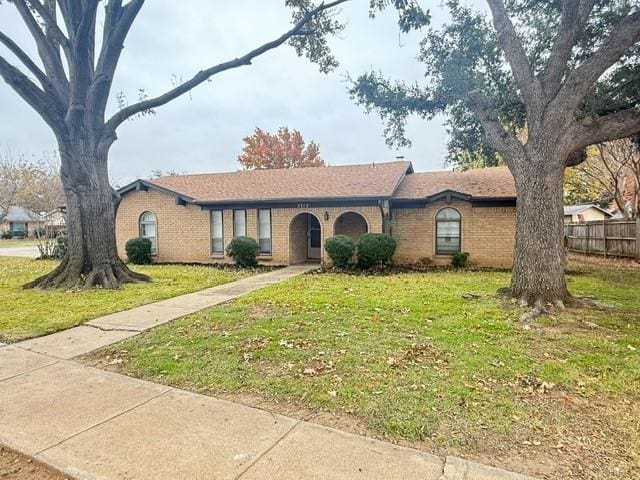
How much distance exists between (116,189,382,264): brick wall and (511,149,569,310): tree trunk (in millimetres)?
9417

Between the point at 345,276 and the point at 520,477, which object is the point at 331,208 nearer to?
the point at 345,276

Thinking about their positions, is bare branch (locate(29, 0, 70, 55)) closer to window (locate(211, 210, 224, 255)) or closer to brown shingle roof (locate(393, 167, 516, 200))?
window (locate(211, 210, 224, 255))

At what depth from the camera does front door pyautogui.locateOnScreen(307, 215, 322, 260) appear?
17797 mm

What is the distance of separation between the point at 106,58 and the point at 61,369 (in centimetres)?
976

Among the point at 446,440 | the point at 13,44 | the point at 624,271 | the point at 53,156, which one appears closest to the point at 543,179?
the point at 446,440

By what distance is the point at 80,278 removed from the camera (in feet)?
35.7

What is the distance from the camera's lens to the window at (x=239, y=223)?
651 inches

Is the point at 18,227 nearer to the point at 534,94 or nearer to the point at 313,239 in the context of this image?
the point at 313,239

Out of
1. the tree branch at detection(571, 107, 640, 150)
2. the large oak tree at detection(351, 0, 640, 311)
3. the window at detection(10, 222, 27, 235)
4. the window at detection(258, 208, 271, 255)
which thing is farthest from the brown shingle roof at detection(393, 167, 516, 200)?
the window at detection(10, 222, 27, 235)

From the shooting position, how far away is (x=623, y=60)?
987 cm

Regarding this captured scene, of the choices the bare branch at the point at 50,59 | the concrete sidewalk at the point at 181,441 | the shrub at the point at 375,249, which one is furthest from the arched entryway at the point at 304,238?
the concrete sidewalk at the point at 181,441

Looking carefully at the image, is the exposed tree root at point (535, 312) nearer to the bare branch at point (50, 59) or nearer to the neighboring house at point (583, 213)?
the bare branch at point (50, 59)

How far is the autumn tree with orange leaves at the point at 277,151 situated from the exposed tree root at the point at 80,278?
109ft

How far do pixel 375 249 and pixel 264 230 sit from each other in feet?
17.6
